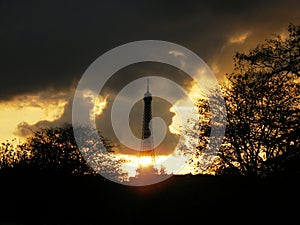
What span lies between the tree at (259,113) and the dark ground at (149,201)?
2679 mm

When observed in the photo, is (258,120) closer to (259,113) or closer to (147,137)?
(259,113)

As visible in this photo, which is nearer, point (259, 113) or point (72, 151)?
point (259, 113)

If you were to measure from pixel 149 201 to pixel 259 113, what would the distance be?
13261mm

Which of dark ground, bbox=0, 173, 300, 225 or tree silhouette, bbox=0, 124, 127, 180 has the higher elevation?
tree silhouette, bbox=0, 124, 127, 180

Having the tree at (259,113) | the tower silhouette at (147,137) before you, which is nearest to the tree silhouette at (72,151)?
the tower silhouette at (147,137)

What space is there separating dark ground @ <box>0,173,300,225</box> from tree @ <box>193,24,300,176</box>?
2.68 m

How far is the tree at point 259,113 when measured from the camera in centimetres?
2805

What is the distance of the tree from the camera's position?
2805cm

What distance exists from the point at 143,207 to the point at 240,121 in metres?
13.5

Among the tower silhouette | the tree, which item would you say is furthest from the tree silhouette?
the tree

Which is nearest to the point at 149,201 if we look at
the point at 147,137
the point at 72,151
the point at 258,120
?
the point at 258,120

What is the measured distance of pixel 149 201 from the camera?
1046 inches

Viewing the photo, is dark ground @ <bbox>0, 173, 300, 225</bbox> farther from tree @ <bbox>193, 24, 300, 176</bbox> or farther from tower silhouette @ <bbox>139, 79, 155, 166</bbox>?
tower silhouette @ <bbox>139, 79, 155, 166</bbox>

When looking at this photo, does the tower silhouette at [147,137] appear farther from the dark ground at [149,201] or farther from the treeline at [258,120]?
the dark ground at [149,201]
